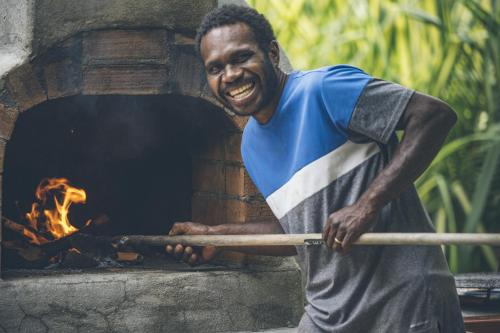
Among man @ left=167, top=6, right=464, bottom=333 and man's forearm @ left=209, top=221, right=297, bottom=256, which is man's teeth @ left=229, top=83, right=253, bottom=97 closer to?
man @ left=167, top=6, right=464, bottom=333

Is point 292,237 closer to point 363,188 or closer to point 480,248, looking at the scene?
point 363,188

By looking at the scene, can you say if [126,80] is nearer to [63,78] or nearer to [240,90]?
[63,78]

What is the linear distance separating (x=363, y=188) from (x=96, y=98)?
73.1 inches

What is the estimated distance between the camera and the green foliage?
634 centimetres

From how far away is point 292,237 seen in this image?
10.0 feet

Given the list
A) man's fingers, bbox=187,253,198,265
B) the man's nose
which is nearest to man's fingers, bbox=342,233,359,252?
the man's nose

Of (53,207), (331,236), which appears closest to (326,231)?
(331,236)

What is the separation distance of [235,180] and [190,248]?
55cm

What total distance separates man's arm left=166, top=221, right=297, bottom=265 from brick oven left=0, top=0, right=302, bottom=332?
10 cm

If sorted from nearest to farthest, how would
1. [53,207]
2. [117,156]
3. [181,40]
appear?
[181,40], [53,207], [117,156]

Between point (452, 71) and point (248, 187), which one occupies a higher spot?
point (452, 71)

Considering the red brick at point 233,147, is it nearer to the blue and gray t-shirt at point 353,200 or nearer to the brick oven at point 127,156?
the brick oven at point 127,156

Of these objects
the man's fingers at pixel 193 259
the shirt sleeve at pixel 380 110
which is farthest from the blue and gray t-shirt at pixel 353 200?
the man's fingers at pixel 193 259

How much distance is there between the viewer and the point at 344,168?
2.92 m
